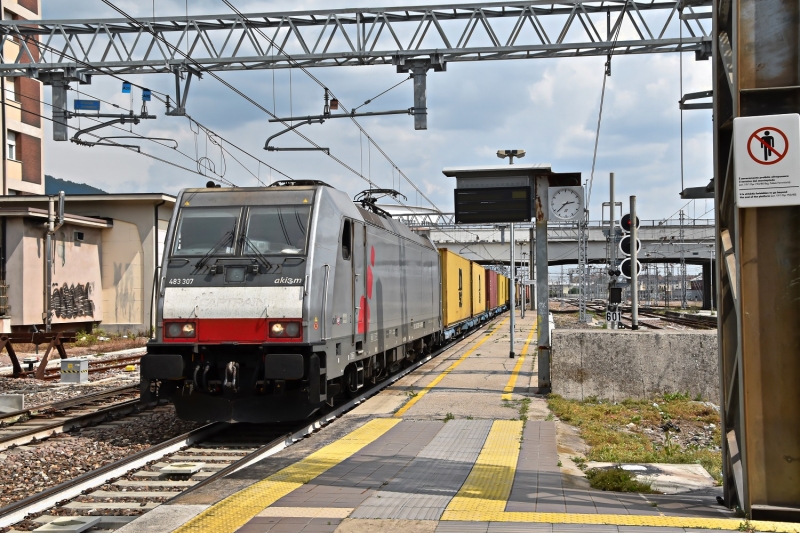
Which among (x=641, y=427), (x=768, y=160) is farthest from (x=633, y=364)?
(x=768, y=160)

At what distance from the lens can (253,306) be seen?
10.3 meters

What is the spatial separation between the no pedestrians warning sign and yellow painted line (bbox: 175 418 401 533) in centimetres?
427

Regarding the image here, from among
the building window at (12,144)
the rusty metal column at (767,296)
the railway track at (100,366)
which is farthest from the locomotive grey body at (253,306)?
the building window at (12,144)

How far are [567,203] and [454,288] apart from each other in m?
13.3

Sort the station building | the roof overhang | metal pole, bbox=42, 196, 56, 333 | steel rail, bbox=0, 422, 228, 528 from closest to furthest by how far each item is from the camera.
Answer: steel rail, bbox=0, 422, 228, 528 < metal pole, bbox=42, 196, 56, 333 < the roof overhang < the station building

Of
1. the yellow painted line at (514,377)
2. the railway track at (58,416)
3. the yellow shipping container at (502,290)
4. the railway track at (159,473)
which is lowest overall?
the railway track at (159,473)

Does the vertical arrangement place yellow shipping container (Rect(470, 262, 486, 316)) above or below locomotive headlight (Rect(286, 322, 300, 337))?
above

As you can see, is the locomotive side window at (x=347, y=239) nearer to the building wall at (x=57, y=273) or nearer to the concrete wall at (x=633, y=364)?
the concrete wall at (x=633, y=364)

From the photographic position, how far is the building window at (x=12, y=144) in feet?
134

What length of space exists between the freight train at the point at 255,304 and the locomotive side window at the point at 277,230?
0.5 inches

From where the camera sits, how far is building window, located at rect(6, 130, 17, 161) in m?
40.7

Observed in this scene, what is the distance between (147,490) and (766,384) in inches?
217

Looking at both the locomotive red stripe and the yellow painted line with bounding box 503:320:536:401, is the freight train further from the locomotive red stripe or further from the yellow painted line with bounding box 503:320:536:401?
the yellow painted line with bounding box 503:320:536:401

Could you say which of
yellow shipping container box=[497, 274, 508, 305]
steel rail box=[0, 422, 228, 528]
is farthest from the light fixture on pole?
yellow shipping container box=[497, 274, 508, 305]
